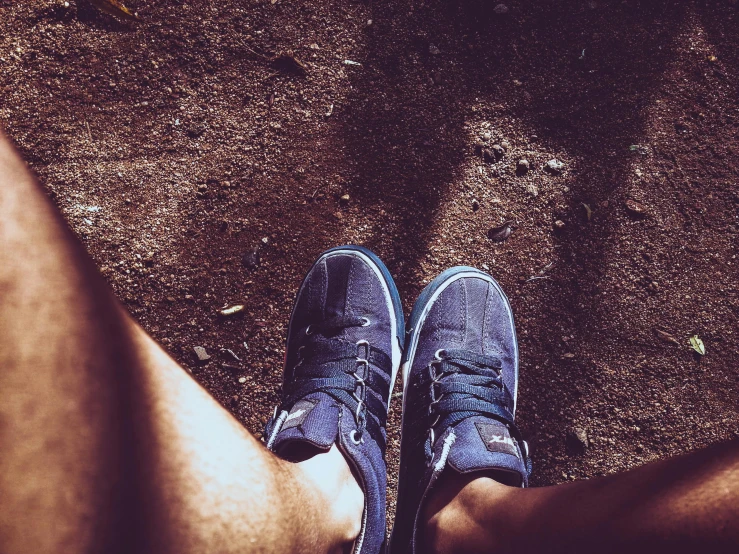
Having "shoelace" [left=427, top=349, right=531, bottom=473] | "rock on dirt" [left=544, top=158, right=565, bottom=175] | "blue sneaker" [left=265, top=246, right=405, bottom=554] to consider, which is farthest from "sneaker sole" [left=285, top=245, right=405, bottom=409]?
"rock on dirt" [left=544, top=158, right=565, bottom=175]

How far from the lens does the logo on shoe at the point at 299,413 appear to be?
60.6 inches

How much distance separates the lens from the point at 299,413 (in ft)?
5.20

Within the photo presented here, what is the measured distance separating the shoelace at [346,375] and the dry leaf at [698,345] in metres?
1.22

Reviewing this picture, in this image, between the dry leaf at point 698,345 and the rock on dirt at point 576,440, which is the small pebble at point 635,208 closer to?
the dry leaf at point 698,345

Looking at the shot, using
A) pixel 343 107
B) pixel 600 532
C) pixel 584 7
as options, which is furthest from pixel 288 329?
pixel 584 7

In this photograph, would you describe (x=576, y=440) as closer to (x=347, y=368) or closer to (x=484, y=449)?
(x=484, y=449)

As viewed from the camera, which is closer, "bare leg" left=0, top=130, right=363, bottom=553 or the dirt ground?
"bare leg" left=0, top=130, right=363, bottom=553

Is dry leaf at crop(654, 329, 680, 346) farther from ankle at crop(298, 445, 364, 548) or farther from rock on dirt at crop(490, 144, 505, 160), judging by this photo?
ankle at crop(298, 445, 364, 548)

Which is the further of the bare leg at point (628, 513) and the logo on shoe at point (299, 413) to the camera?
the logo on shoe at point (299, 413)

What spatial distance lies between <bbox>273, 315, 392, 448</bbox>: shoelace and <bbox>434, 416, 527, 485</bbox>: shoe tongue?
0.89 ft

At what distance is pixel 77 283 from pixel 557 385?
167 cm

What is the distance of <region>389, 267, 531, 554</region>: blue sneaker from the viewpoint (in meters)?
1.54

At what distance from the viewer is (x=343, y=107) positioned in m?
1.88

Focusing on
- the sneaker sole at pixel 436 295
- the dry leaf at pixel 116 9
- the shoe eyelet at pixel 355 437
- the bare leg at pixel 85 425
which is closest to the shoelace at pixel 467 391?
the sneaker sole at pixel 436 295
